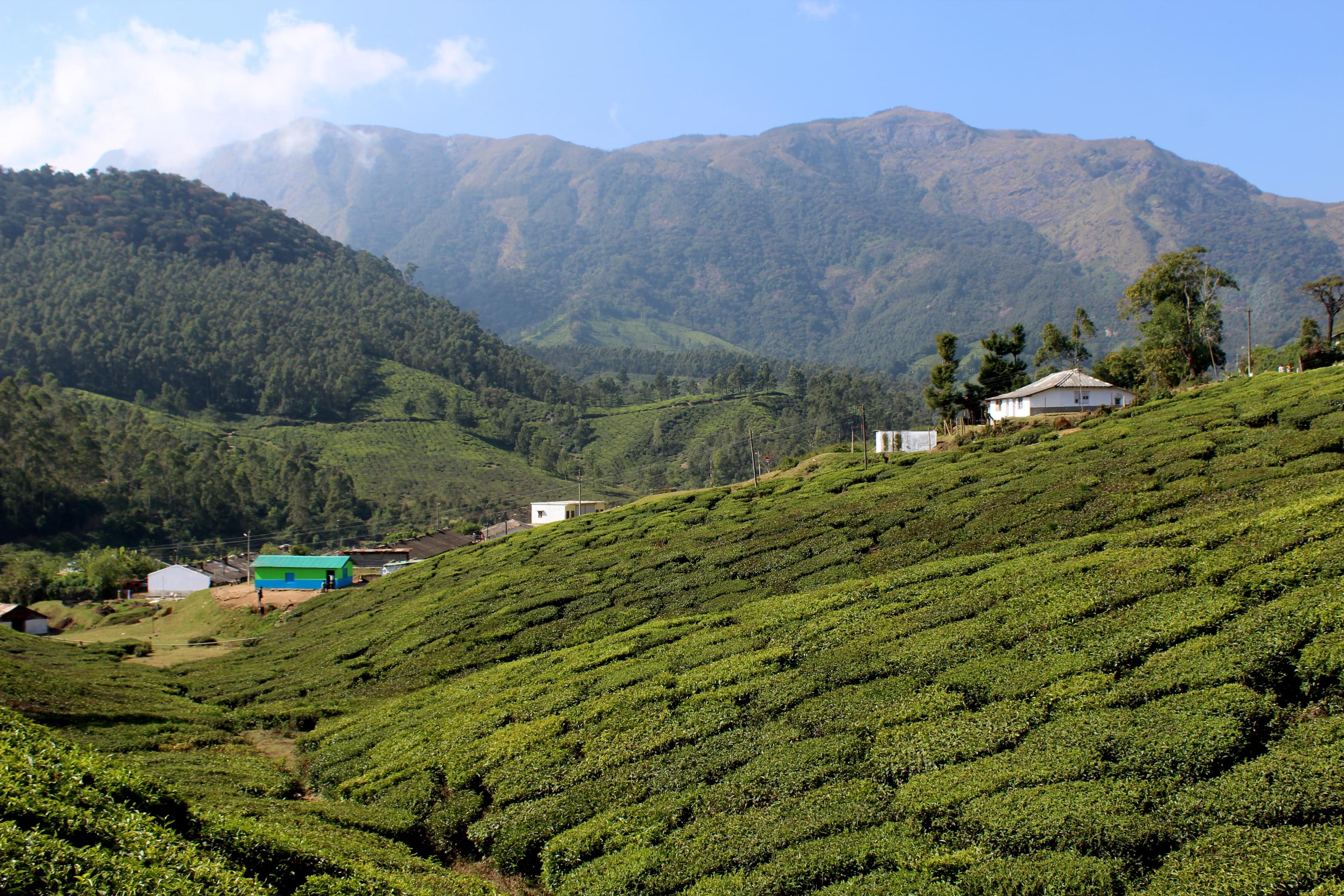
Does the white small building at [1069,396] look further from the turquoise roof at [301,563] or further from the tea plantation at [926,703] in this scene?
the turquoise roof at [301,563]

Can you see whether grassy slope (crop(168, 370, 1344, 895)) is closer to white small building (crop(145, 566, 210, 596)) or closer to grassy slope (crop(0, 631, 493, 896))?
grassy slope (crop(0, 631, 493, 896))

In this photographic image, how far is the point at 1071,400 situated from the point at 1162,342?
14451mm

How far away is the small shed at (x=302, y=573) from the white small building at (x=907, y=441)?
145ft

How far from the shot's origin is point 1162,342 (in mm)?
68625

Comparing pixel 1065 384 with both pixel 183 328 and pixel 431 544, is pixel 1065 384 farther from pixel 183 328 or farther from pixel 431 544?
pixel 183 328

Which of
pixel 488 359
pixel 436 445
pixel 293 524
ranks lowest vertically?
pixel 293 524

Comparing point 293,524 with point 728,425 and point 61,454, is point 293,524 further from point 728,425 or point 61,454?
point 728,425

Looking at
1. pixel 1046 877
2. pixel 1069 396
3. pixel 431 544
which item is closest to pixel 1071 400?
pixel 1069 396

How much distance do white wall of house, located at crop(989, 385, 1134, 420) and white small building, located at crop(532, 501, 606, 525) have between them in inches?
1653

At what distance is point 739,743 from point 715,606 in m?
12.6

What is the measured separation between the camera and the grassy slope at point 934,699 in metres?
13.2

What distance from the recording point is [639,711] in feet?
70.8

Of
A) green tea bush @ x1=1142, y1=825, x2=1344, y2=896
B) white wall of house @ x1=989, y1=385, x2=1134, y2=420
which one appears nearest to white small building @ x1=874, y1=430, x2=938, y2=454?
white wall of house @ x1=989, y1=385, x2=1134, y2=420

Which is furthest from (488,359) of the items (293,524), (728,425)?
(293,524)
